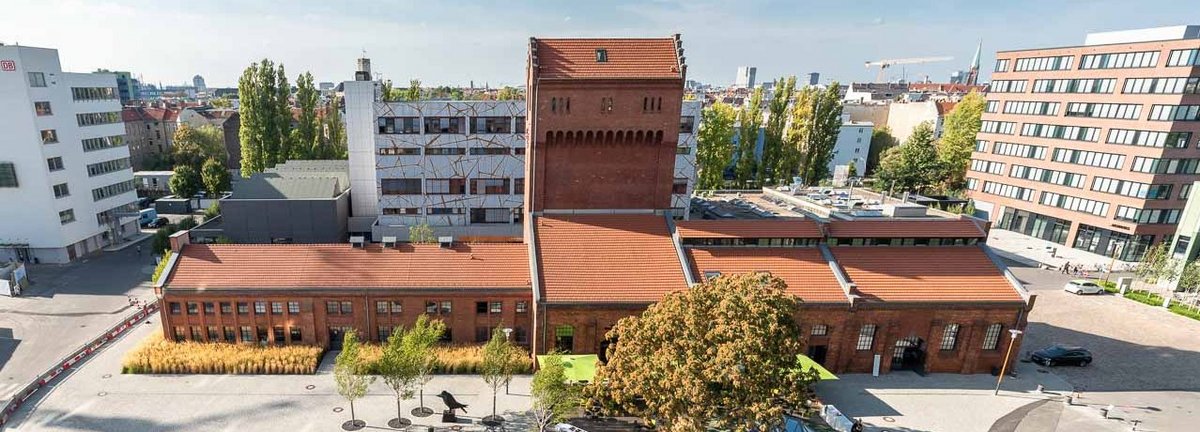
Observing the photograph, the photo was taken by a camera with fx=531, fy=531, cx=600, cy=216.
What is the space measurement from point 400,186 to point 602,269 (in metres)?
30.7

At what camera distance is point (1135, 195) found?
201 feet

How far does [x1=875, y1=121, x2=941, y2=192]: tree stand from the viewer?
83.8m

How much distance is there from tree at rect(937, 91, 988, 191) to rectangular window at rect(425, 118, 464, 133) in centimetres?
7975

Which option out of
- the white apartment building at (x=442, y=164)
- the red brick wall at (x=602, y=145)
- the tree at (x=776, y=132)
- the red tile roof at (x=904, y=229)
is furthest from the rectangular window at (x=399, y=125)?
the tree at (x=776, y=132)

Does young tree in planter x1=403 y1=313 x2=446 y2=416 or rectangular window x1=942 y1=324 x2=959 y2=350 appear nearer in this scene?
young tree in planter x1=403 y1=313 x2=446 y2=416

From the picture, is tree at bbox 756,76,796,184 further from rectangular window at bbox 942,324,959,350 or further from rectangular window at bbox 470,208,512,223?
rectangular window at bbox 942,324,959,350

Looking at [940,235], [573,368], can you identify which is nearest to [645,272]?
[573,368]

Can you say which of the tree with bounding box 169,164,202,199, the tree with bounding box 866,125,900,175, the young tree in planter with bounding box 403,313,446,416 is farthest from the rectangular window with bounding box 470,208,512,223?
the tree with bounding box 866,125,900,175

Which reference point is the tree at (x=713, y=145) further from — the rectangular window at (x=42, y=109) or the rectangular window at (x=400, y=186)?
the rectangular window at (x=42, y=109)

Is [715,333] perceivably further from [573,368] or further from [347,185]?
[347,185]

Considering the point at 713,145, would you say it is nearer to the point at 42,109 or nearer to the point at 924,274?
the point at 924,274

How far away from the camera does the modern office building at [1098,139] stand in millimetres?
58688

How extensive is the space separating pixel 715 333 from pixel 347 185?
52428mm

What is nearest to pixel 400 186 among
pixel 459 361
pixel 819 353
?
pixel 459 361
